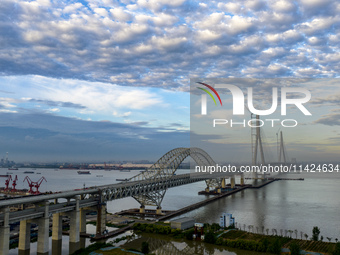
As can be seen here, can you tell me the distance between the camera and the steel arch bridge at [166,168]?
48781 mm

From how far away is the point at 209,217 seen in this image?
4475 cm

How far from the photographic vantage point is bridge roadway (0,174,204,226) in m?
26.4

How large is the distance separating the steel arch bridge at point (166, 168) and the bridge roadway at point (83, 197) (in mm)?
1117

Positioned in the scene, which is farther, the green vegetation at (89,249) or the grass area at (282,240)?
the grass area at (282,240)

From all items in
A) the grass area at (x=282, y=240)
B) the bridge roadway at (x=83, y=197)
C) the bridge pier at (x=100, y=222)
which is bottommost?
the grass area at (x=282, y=240)

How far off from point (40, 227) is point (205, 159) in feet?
218

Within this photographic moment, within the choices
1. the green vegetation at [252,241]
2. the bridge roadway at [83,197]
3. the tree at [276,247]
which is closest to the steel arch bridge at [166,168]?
the bridge roadway at [83,197]

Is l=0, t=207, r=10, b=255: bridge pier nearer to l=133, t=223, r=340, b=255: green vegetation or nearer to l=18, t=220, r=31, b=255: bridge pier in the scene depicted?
l=18, t=220, r=31, b=255: bridge pier

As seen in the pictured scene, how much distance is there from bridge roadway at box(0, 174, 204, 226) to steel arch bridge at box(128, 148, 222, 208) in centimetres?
112

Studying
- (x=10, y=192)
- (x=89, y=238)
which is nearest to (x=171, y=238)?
(x=89, y=238)

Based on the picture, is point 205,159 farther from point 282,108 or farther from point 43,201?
point 43,201

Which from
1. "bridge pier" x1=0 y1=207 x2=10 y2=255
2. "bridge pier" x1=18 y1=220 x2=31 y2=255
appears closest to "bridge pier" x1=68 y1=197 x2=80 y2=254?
"bridge pier" x1=18 y1=220 x2=31 y2=255

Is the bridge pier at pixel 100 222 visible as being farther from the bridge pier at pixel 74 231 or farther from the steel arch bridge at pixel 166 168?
the steel arch bridge at pixel 166 168

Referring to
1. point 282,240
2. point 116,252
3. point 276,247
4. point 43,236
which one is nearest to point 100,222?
point 43,236
